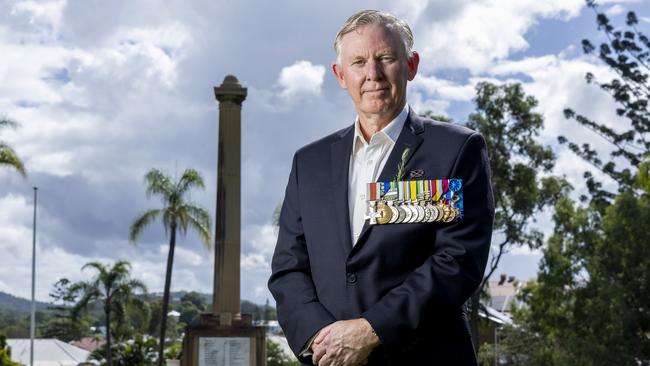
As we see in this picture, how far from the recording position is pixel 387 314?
89.0 inches

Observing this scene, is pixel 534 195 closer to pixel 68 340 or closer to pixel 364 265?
pixel 364 265

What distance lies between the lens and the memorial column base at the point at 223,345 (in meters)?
21.3

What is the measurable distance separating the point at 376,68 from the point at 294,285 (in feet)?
1.91

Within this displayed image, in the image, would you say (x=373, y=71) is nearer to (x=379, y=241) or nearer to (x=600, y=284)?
(x=379, y=241)

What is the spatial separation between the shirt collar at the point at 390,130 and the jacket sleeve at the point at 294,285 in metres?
0.24

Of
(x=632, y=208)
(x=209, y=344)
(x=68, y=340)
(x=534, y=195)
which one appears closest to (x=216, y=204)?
(x=209, y=344)

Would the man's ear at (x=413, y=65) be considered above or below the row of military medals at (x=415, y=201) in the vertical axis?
above

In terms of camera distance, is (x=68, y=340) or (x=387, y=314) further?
(x=68, y=340)

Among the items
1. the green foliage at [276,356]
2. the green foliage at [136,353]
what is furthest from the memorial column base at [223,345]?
the green foliage at [136,353]

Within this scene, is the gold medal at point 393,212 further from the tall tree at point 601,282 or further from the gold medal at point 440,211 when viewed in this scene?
the tall tree at point 601,282

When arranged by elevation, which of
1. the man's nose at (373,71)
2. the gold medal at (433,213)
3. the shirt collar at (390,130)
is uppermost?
the man's nose at (373,71)

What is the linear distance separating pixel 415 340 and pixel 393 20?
0.80 metres

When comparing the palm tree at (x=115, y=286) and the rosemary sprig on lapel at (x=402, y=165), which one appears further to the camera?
the palm tree at (x=115, y=286)

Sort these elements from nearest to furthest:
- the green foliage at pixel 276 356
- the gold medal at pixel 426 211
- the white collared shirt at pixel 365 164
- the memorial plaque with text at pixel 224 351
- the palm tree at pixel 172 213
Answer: the gold medal at pixel 426 211 → the white collared shirt at pixel 365 164 → the memorial plaque with text at pixel 224 351 → the palm tree at pixel 172 213 → the green foliage at pixel 276 356
